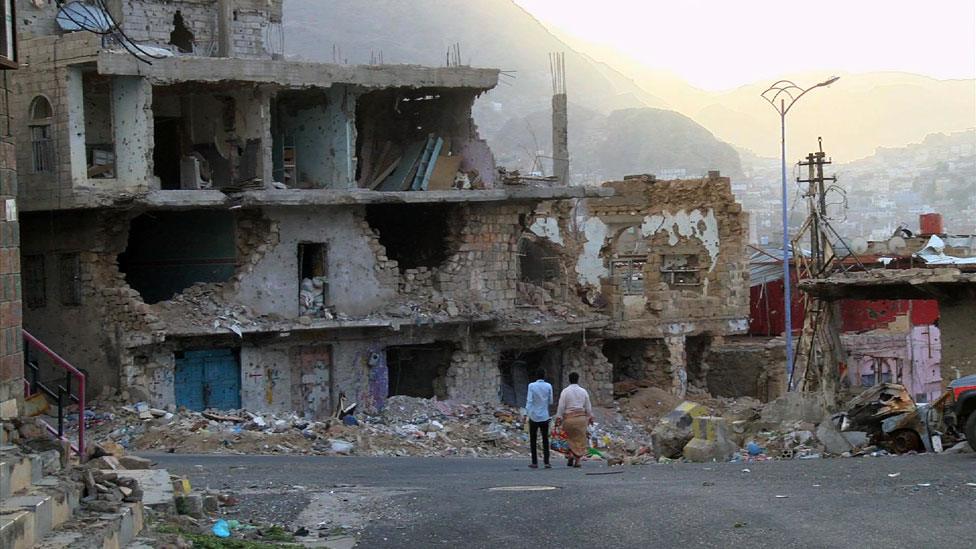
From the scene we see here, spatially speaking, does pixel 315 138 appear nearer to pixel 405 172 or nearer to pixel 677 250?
pixel 405 172

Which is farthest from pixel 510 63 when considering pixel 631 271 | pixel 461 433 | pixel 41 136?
pixel 461 433

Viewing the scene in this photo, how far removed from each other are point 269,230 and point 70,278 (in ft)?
13.7

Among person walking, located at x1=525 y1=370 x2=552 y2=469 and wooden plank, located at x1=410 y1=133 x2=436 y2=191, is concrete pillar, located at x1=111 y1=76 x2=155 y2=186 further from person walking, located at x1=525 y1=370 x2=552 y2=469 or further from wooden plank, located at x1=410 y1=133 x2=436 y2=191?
person walking, located at x1=525 y1=370 x2=552 y2=469

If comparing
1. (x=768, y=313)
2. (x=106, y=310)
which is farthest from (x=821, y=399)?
(x=768, y=313)

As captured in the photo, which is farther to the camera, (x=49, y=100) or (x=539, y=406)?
(x=49, y=100)

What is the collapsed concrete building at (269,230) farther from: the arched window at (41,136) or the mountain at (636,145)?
the mountain at (636,145)

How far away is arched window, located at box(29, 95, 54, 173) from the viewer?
2720 cm

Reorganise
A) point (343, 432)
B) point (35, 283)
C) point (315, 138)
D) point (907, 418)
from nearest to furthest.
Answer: point (907, 418) < point (343, 432) < point (35, 283) < point (315, 138)

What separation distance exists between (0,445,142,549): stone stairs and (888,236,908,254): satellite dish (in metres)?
38.1

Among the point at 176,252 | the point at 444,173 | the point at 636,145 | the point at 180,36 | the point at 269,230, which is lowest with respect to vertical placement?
the point at 176,252

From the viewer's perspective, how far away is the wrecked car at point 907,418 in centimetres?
1747

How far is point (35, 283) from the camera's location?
2895 cm

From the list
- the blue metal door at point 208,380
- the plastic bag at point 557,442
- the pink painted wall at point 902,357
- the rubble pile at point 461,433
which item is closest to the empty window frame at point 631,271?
the pink painted wall at point 902,357

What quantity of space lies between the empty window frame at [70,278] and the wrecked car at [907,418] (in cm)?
1540
